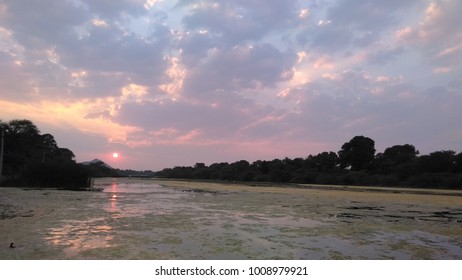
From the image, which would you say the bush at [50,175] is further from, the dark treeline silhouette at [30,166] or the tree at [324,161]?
the tree at [324,161]

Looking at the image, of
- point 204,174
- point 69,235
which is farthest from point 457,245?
point 204,174

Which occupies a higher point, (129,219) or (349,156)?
(349,156)

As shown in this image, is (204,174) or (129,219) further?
(204,174)

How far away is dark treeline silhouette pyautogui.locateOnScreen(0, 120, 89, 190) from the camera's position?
110 feet

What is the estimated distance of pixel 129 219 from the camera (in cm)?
1300

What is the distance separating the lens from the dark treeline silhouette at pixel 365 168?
5600 cm

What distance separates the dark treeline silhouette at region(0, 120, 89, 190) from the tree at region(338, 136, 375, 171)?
54.7 metres

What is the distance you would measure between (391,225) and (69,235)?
32.7 feet

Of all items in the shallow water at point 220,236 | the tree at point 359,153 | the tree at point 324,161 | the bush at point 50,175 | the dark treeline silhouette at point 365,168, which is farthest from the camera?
the tree at point 324,161

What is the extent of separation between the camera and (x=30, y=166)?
33875 mm

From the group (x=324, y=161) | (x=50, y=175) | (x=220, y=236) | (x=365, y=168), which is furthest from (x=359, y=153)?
(x=220, y=236)

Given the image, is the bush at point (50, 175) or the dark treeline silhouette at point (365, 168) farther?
the dark treeline silhouette at point (365, 168)

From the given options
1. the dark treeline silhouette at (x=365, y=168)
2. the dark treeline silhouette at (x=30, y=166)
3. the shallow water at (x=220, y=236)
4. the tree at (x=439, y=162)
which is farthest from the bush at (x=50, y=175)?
the tree at (x=439, y=162)

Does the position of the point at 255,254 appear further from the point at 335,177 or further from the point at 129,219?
the point at 335,177
